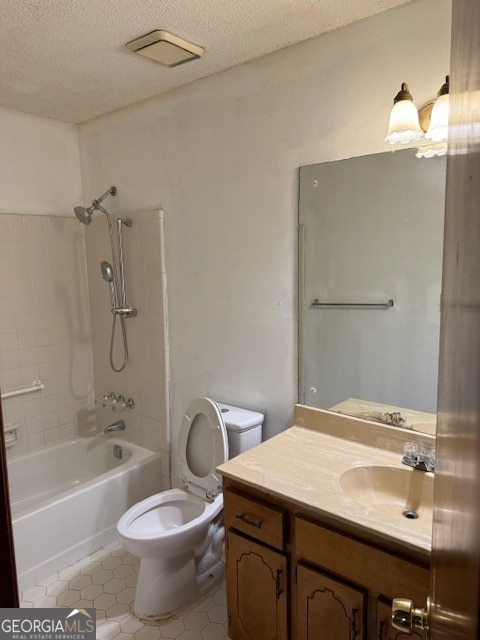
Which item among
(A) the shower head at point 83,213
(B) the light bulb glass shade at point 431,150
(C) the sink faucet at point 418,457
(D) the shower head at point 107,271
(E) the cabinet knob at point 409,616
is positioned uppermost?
(B) the light bulb glass shade at point 431,150

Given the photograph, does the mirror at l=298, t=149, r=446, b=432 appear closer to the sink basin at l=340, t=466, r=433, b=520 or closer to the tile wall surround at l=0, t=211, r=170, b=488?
the sink basin at l=340, t=466, r=433, b=520

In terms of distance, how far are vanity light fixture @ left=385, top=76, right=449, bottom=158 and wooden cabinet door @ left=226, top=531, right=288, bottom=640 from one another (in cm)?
155

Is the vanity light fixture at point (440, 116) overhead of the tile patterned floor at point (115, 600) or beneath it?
overhead

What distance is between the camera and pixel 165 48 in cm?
186

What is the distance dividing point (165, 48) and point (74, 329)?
1866mm

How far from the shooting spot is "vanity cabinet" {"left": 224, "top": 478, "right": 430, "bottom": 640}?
Answer: 1217 mm

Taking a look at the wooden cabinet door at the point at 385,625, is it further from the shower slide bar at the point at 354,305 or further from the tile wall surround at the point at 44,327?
the tile wall surround at the point at 44,327

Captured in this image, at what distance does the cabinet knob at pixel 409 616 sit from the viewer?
65 centimetres

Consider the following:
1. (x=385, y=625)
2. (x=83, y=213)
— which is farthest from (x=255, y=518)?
(x=83, y=213)

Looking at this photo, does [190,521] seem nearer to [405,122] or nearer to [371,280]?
[371,280]

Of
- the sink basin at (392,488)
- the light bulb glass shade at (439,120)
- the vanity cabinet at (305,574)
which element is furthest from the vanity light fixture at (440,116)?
the vanity cabinet at (305,574)

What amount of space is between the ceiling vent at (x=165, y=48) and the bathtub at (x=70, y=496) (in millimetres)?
2163

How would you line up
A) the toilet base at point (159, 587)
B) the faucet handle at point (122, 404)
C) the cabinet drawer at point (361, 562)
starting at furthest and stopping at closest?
the faucet handle at point (122, 404), the toilet base at point (159, 587), the cabinet drawer at point (361, 562)

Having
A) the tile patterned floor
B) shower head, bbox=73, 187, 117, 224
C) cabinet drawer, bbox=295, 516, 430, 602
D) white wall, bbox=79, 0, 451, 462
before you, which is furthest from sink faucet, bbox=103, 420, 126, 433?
cabinet drawer, bbox=295, 516, 430, 602
